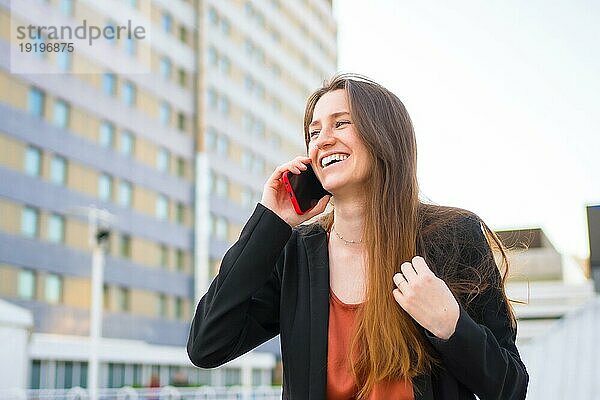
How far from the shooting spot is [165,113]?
120 ft

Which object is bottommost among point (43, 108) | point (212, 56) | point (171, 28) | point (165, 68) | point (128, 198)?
point (128, 198)

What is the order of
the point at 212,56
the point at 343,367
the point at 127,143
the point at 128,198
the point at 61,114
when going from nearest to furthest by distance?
the point at 343,367 < the point at 61,114 < the point at 128,198 < the point at 127,143 < the point at 212,56

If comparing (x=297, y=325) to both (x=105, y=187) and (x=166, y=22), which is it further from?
(x=166, y=22)

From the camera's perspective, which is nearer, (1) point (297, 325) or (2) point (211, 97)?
(1) point (297, 325)

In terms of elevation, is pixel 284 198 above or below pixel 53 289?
below

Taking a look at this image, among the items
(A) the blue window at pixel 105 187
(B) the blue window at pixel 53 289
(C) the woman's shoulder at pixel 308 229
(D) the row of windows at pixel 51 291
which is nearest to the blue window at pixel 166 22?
(A) the blue window at pixel 105 187

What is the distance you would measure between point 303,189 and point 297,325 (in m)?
0.27

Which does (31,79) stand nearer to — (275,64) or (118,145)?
(118,145)

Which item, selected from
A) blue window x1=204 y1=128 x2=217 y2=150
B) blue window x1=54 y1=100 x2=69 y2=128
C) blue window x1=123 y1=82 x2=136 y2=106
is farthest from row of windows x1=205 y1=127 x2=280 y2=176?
blue window x1=54 y1=100 x2=69 y2=128

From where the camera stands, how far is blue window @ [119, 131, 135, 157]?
109ft

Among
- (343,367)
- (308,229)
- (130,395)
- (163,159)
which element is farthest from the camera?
(163,159)

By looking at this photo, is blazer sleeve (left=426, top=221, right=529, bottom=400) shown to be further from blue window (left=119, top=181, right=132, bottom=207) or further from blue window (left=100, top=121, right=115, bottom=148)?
blue window (left=119, top=181, right=132, bottom=207)

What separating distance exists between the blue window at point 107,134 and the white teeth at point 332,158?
1219 inches

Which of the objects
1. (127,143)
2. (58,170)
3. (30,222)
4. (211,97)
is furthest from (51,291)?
(211,97)
